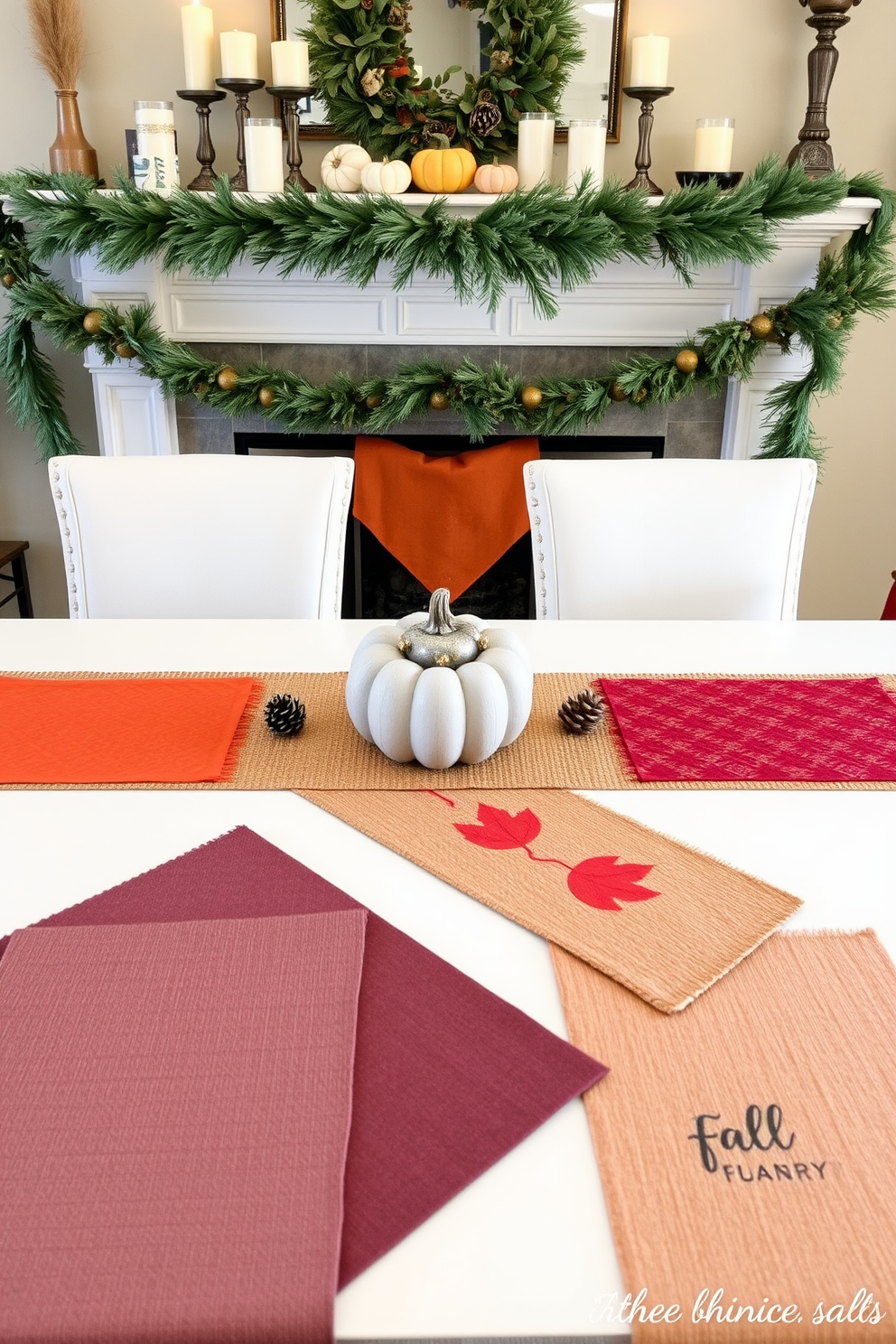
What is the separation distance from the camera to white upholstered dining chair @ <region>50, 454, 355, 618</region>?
1479 millimetres

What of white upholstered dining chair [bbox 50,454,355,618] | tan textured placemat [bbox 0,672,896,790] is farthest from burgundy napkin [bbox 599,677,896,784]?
white upholstered dining chair [bbox 50,454,355,618]

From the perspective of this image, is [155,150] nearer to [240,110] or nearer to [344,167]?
[240,110]

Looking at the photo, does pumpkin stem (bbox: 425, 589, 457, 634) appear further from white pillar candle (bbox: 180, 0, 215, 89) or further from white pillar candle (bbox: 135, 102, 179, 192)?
white pillar candle (bbox: 180, 0, 215, 89)

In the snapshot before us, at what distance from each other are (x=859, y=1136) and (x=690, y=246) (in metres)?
1.91

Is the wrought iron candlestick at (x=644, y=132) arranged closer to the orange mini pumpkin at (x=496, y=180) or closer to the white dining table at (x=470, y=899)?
the orange mini pumpkin at (x=496, y=180)

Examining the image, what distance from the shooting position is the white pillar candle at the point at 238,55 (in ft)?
7.11

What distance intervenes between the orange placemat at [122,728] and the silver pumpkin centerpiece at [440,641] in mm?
203

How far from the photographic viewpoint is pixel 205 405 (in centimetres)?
248

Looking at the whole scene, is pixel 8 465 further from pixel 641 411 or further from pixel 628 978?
pixel 628 978

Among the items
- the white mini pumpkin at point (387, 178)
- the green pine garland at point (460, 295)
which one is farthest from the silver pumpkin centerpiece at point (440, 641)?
the white mini pumpkin at point (387, 178)

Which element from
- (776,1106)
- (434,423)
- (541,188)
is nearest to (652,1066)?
(776,1106)

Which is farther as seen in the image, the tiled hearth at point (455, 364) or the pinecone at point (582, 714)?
the tiled hearth at point (455, 364)

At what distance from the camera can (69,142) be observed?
2.28 metres

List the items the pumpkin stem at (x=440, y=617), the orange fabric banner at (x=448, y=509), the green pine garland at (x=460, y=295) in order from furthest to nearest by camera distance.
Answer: the orange fabric banner at (x=448, y=509)
the green pine garland at (x=460, y=295)
the pumpkin stem at (x=440, y=617)
